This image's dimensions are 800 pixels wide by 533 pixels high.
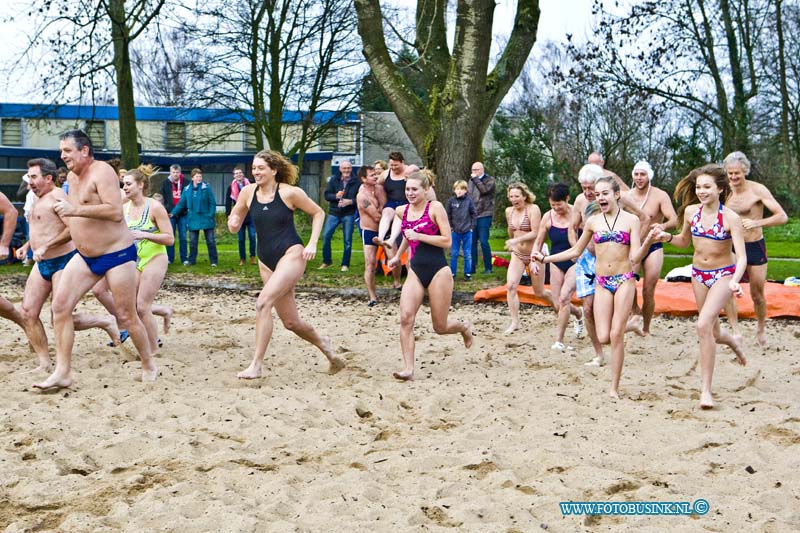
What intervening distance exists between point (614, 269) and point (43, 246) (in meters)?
4.70

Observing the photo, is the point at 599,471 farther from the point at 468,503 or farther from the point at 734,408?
the point at 734,408

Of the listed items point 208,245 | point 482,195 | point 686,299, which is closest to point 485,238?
point 482,195

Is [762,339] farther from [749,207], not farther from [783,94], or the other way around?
[783,94]

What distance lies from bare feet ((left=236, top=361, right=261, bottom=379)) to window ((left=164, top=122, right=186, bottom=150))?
26711 mm

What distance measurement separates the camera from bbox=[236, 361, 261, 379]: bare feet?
7810 mm

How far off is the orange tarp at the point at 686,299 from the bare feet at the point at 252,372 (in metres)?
4.08

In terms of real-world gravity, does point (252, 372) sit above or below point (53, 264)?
below

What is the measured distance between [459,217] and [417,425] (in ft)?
26.5

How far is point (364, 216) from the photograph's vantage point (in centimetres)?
1314

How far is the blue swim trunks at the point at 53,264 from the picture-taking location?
25.6 ft

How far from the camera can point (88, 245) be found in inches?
286

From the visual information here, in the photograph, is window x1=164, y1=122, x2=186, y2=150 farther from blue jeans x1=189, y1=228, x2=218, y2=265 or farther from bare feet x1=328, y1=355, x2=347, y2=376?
bare feet x1=328, y1=355, x2=347, y2=376

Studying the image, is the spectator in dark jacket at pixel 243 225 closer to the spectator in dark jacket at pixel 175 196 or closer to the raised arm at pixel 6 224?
the spectator in dark jacket at pixel 175 196

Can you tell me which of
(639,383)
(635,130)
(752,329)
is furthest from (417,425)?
(635,130)
